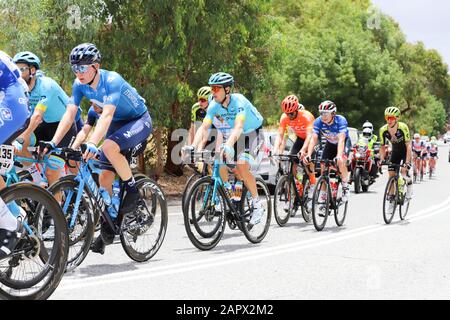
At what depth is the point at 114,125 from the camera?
6.96m

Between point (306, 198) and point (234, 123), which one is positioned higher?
point (234, 123)

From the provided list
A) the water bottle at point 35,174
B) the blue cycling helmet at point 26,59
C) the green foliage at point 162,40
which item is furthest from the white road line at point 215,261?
the green foliage at point 162,40

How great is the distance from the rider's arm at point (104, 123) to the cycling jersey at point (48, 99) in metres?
1.78

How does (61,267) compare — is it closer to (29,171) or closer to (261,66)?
(29,171)

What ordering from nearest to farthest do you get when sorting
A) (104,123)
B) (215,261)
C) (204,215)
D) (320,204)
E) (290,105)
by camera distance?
(104,123) < (215,261) < (204,215) < (320,204) < (290,105)

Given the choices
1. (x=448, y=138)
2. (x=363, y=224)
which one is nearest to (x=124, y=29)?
(x=363, y=224)

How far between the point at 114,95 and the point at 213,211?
206 centimetres

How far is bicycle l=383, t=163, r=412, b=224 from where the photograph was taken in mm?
11122

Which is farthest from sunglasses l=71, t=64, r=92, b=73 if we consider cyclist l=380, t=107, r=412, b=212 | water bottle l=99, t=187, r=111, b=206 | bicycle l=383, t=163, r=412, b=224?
cyclist l=380, t=107, r=412, b=212

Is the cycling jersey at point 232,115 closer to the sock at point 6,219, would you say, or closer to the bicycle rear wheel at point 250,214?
the bicycle rear wheel at point 250,214

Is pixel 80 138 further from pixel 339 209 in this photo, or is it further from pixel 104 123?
pixel 339 209

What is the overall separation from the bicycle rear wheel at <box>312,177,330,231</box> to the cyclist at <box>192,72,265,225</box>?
1.65 m

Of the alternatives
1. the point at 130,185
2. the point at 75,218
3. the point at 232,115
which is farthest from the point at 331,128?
the point at 75,218

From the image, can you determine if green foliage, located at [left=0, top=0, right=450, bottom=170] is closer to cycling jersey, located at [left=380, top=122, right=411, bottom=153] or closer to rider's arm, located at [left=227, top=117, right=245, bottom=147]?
cycling jersey, located at [left=380, top=122, right=411, bottom=153]
